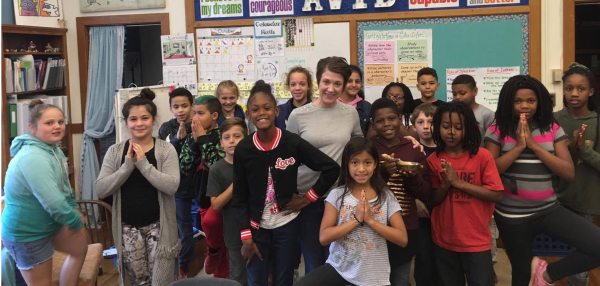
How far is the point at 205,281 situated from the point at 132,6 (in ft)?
12.3

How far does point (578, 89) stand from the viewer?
2.72 meters

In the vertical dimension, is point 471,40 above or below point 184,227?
above

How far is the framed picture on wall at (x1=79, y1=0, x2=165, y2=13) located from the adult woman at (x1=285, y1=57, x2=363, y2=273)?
9.20 ft

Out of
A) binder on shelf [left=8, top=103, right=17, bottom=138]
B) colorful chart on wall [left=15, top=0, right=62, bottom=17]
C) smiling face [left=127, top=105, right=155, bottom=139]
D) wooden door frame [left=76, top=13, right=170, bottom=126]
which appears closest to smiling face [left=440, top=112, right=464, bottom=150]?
smiling face [left=127, top=105, right=155, bottom=139]

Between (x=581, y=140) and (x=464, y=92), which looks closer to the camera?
(x=581, y=140)

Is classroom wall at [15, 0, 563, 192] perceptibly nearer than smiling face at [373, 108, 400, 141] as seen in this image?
No

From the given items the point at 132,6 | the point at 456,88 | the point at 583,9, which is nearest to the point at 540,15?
the point at 456,88

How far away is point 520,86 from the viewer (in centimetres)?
242

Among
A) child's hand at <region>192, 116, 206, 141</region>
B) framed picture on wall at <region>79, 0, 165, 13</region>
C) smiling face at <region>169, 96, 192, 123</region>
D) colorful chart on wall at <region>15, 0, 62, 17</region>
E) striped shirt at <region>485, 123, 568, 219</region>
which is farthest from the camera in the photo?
framed picture on wall at <region>79, 0, 165, 13</region>

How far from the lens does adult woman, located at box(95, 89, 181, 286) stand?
8.42 feet

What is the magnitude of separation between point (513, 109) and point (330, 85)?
2.92 ft

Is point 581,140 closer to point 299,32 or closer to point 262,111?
point 262,111

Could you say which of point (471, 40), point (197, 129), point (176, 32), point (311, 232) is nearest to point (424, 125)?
point (311, 232)

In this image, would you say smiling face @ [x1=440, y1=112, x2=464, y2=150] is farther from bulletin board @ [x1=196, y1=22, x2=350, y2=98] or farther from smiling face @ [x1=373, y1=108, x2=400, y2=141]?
bulletin board @ [x1=196, y1=22, x2=350, y2=98]
